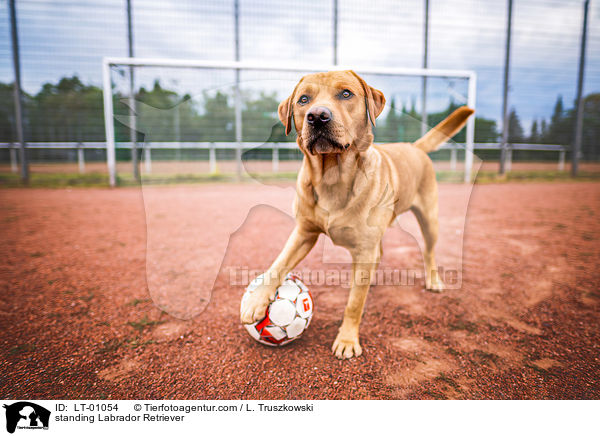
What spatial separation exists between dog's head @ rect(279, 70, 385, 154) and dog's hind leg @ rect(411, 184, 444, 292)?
1090 millimetres

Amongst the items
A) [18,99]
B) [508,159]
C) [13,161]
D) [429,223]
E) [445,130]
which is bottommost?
[429,223]

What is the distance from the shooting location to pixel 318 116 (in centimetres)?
138

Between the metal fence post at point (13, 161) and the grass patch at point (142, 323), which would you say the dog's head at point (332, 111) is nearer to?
the grass patch at point (142, 323)

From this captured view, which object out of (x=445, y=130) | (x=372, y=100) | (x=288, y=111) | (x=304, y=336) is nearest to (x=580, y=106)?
(x=445, y=130)

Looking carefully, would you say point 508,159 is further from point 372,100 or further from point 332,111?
point 332,111

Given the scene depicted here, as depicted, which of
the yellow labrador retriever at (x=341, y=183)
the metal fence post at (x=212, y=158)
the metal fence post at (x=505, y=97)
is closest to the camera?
the yellow labrador retriever at (x=341, y=183)

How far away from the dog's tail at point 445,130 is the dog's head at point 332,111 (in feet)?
3.75

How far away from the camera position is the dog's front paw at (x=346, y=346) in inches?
67.4

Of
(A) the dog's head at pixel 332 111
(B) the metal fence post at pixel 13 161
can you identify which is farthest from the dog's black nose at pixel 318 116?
(B) the metal fence post at pixel 13 161

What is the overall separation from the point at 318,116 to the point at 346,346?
1261mm

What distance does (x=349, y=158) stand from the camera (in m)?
1.65
